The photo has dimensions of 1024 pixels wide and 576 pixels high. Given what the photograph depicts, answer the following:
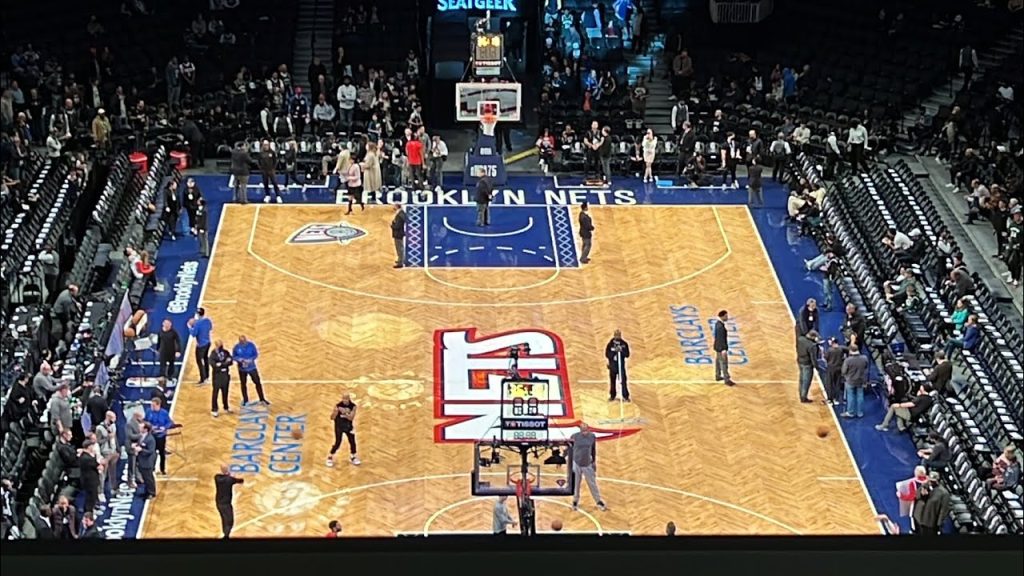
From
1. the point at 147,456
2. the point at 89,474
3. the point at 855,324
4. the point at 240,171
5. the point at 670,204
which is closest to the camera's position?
the point at 89,474

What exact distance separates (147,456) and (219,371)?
2.22m

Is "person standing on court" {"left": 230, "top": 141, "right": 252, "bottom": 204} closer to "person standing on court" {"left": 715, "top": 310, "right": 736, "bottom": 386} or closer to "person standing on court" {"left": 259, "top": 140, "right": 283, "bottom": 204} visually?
"person standing on court" {"left": 259, "top": 140, "right": 283, "bottom": 204}

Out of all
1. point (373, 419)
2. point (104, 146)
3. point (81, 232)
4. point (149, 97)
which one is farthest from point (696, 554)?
point (149, 97)

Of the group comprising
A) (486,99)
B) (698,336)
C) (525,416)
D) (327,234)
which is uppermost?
(486,99)

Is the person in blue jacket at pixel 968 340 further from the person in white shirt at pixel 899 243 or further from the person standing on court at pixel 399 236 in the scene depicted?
the person standing on court at pixel 399 236

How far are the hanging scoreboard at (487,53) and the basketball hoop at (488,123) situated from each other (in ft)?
2.49

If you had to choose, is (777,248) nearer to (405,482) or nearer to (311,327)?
(311,327)

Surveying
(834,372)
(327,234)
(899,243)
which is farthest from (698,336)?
(327,234)

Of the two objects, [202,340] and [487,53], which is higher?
[487,53]

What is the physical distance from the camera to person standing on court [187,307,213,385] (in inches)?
810

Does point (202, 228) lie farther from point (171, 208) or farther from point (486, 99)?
point (486, 99)

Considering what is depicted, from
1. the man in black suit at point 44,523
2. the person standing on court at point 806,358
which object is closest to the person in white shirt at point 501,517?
→ the man in black suit at point 44,523

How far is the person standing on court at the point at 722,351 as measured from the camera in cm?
2042

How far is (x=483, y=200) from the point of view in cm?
2734
